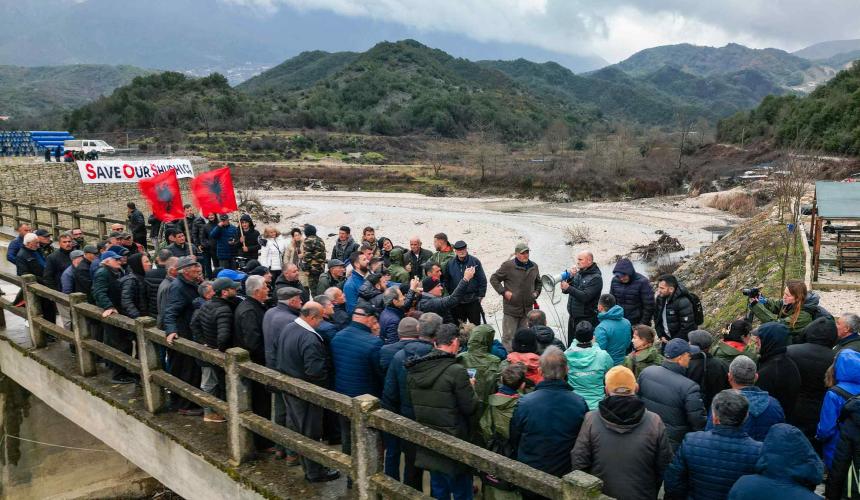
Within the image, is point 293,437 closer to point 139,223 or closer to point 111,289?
point 111,289

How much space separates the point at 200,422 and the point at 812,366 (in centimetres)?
554

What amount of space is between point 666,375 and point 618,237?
94.5ft

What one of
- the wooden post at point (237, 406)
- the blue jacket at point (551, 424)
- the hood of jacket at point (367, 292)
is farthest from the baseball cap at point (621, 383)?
the hood of jacket at point (367, 292)

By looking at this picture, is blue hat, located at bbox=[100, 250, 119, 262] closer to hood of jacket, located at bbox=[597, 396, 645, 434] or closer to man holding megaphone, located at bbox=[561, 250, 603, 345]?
man holding megaphone, located at bbox=[561, 250, 603, 345]

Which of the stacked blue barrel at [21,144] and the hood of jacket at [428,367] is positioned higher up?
the stacked blue barrel at [21,144]

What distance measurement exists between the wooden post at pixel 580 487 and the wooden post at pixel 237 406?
9.82ft

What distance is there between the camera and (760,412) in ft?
14.5

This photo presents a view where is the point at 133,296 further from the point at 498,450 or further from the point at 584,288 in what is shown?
the point at 584,288

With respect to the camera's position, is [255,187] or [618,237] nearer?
[618,237]

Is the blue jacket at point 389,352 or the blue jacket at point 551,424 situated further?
the blue jacket at point 389,352

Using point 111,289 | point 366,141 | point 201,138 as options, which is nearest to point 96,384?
point 111,289

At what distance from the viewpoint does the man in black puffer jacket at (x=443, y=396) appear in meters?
4.52

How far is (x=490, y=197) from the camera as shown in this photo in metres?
55.3

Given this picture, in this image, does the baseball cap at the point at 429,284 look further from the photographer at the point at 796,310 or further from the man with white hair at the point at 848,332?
the man with white hair at the point at 848,332
